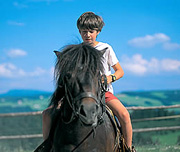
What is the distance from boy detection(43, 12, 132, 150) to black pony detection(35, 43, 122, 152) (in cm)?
34

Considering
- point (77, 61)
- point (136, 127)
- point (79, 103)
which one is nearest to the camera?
point (79, 103)

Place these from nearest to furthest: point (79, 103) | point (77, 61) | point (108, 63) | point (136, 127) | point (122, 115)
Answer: point (79, 103) → point (77, 61) → point (122, 115) → point (108, 63) → point (136, 127)

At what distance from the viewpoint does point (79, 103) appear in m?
2.37

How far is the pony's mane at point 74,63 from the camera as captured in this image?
257 cm

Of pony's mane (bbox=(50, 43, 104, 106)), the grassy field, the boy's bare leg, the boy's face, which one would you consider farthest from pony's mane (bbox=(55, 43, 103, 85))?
the grassy field

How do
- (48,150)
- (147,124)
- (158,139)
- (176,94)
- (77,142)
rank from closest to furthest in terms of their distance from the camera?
(77,142) → (48,150) → (158,139) → (147,124) → (176,94)

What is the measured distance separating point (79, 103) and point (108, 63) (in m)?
1.22

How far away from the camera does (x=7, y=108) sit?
12.3 metres

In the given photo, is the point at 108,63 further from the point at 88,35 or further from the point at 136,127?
the point at 136,127

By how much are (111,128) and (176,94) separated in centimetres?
1013

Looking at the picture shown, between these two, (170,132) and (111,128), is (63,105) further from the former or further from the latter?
(170,132)

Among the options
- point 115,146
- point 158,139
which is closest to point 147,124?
point 158,139

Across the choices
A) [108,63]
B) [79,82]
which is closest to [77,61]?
[79,82]

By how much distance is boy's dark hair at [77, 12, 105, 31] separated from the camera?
11.1 feet
